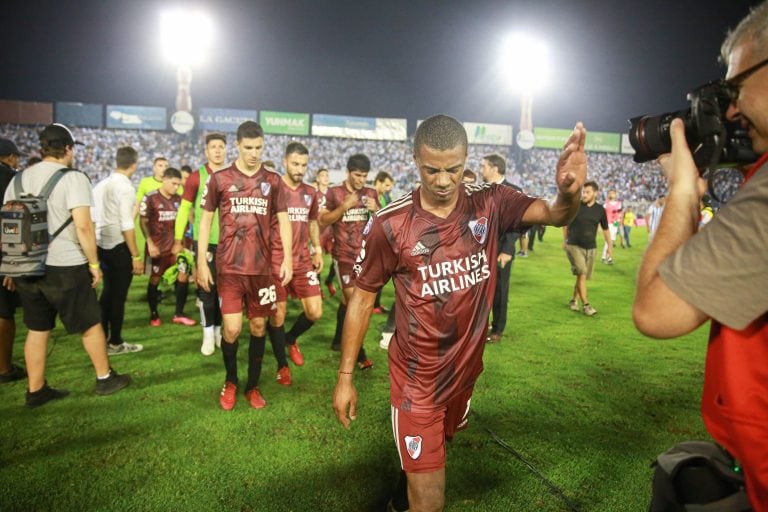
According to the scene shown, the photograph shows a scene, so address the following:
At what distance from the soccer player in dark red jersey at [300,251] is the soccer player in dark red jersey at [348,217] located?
0.27 m

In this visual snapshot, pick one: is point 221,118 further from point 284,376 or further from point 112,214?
point 284,376

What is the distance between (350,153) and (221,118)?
36.7ft

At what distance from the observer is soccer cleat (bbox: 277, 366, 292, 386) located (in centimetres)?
493

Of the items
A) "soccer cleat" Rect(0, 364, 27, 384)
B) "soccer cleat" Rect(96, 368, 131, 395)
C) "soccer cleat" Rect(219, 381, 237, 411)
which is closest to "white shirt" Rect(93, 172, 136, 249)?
"soccer cleat" Rect(0, 364, 27, 384)

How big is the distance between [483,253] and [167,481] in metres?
2.64

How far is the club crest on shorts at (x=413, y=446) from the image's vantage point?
7.68 feet

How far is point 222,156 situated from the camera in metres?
5.94

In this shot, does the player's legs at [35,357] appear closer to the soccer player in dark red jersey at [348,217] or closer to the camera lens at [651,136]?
the soccer player in dark red jersey at [348,217]

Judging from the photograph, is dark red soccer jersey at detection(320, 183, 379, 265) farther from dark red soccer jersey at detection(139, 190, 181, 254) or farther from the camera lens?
the camera lens

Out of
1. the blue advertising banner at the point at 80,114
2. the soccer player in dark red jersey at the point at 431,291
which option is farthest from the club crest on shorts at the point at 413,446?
the blue advertising banner at the point at 80,114

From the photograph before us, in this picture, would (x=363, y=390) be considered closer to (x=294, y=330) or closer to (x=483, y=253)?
(x=294, y=330)

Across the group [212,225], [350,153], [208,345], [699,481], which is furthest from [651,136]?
[350,153]

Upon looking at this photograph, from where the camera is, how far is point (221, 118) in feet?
127

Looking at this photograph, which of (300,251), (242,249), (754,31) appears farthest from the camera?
(300,251)
